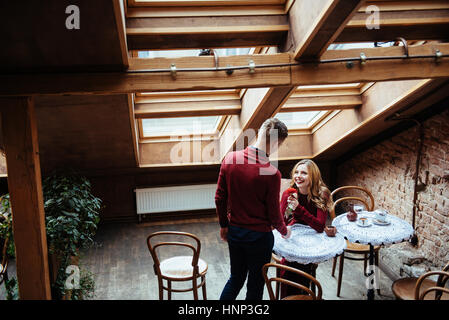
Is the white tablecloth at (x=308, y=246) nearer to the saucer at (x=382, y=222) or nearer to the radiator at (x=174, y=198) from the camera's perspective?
the saucer at (x=382, y=222)

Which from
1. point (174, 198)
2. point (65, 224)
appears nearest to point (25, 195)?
point (65, 224)

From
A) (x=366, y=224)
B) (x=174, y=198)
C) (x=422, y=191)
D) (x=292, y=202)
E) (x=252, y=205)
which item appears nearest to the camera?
(x=252, y=205)

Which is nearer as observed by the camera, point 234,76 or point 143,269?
point 234,76

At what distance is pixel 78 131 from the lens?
4086mm

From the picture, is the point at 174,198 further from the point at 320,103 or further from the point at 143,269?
the point at 320,103

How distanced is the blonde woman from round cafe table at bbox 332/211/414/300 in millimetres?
269

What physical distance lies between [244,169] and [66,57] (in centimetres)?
138

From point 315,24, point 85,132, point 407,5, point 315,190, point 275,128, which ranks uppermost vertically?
point 407,5

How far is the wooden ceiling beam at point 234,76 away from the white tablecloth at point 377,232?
125 centimetres

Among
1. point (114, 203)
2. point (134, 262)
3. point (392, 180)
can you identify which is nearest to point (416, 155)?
point (392, 180)

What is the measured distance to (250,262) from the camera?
2.52 meters

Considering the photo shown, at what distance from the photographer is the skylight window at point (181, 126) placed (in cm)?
502

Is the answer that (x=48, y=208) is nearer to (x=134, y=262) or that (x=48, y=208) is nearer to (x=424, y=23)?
(x=134, y=262)

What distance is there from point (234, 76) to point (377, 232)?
1.74m
